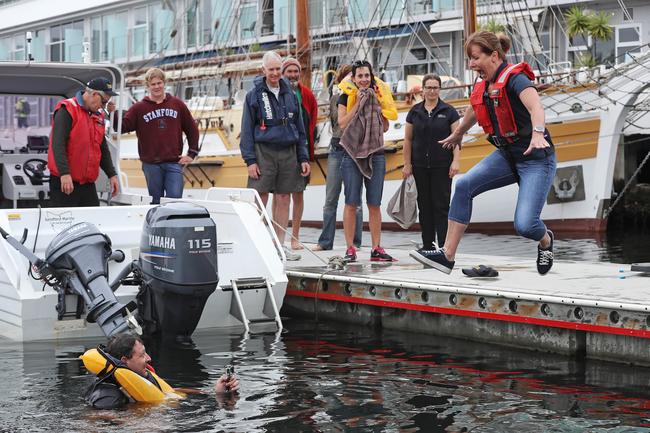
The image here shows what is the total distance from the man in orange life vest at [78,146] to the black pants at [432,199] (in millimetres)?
3080

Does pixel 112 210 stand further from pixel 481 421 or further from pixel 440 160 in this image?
pixel 481 421

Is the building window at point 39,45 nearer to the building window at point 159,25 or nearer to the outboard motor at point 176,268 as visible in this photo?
the building window at point 159,25

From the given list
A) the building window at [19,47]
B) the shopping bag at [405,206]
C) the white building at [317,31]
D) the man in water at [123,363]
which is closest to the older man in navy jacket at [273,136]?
the shopping bag at [405,206]

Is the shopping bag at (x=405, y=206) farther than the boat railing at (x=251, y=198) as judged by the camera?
Yes

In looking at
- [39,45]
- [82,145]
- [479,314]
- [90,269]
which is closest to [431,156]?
[479,314]

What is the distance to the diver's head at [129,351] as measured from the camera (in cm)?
715

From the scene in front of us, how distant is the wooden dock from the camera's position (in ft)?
28.0

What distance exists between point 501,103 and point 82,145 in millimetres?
4187

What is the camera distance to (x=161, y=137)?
11.8 metres

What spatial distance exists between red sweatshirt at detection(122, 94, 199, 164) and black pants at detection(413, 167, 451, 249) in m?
2.29

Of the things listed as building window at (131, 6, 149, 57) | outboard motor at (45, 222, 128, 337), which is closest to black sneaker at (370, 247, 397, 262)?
outboard motor at (45, 222, 128, 337)

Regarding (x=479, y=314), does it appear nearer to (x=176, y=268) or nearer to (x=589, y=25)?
(x=176, y=268)

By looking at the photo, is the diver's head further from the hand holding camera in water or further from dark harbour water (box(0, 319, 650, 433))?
the hand holding camera in water

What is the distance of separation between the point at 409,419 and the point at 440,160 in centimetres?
477
